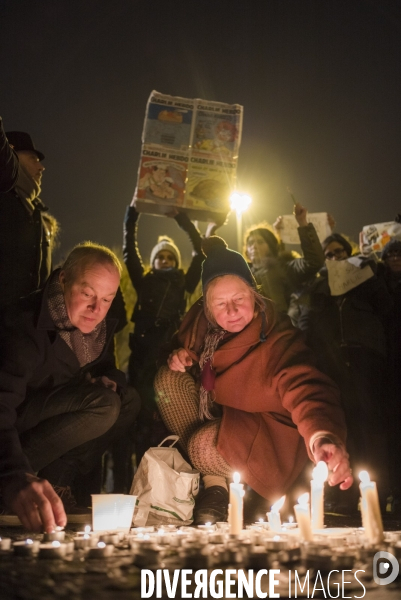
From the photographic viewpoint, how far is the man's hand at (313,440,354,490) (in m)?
2.83

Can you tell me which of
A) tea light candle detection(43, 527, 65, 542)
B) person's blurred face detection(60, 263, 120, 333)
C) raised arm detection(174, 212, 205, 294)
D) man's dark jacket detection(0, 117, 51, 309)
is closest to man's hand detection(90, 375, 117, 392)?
person's blurred face detection(60, 263, 120, 333)

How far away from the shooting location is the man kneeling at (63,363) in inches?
137

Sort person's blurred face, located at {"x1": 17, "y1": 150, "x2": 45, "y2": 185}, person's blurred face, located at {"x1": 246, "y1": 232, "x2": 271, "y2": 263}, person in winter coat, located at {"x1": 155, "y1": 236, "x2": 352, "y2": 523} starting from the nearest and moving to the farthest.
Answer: person in winter coat, located at {"x1": 155, "y1": 236, "x2": 352, "y2": 523} < person's blurred face, located at {"x1": 17, "y1": 150, "x2": 45, "y2": 185} < person's blurred face, located at {"x1": 246, "y1": 232, "x2": 271, "y2": 263}

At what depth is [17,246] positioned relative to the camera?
14.4 feet

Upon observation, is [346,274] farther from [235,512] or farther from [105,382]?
[235,512]

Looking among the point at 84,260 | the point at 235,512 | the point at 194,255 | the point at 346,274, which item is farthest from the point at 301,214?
the point at 235,512

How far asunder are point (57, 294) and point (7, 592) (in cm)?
221

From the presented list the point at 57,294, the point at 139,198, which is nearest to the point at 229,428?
the point at 57,294

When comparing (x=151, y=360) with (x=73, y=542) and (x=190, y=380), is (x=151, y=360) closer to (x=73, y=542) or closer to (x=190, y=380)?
(x=190, y=380)

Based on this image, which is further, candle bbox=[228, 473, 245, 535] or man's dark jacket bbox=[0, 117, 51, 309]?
man's dark jacket bbox=[0, 117, 51, 309]

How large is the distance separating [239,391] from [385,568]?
199 cm

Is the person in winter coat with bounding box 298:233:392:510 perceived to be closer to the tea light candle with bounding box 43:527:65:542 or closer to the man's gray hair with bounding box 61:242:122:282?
the man's gray hair with bounding box 61:242:122:282

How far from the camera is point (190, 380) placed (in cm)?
409

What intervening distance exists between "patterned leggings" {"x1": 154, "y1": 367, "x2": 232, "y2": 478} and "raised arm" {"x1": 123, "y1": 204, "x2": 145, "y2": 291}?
7.00 feet
